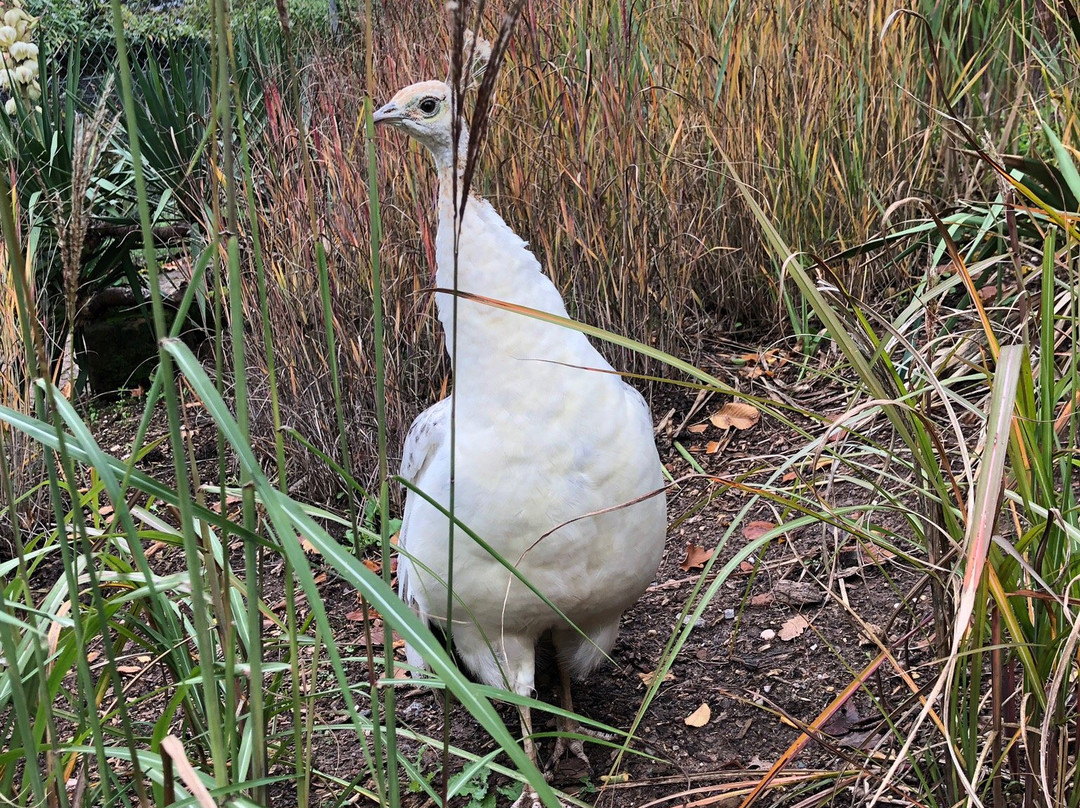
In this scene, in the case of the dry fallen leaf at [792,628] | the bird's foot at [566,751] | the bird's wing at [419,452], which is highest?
the bird's wing at [419,452]

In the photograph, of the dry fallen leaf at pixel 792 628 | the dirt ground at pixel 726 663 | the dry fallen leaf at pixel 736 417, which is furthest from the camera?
the dry fallen leaf at pixel 736 417

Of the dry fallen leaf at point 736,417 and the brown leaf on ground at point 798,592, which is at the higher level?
the dry fallen leaf at point 736,417

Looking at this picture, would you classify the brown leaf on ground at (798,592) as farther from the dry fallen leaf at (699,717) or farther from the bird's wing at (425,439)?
the bird's wing at (425,439)

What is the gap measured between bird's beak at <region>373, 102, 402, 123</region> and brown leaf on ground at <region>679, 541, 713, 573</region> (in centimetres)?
153

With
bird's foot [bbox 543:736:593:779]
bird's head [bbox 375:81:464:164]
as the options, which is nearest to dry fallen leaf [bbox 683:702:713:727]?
bird's foot [bbox 543:736:593:779]

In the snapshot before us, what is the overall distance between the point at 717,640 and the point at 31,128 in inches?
159

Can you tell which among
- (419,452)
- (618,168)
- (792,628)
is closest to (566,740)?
(792,628)

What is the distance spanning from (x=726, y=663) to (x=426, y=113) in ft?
4.95

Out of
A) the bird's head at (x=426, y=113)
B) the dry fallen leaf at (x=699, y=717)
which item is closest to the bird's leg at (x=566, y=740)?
the dry fallen leaf at (x=699, y=717)

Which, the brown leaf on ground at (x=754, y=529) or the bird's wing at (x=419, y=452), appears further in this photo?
the brown leaf on ground at (x=754, y=529)

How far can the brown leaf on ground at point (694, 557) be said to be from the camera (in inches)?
122

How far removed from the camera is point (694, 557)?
3.11 metres

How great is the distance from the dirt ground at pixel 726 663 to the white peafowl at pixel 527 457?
0.26 metres

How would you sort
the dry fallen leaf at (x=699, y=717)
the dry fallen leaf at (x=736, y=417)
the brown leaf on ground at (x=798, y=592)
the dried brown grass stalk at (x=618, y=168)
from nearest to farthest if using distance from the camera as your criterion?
1. the dry fallen leaf at (x=699, y=717)
2. the brown leaf on ground at (x=798, y=592)
3. the dried brown grass stalk at (x=618, y=168)
4. the dry fallen leaf at (x=736, y=417)
